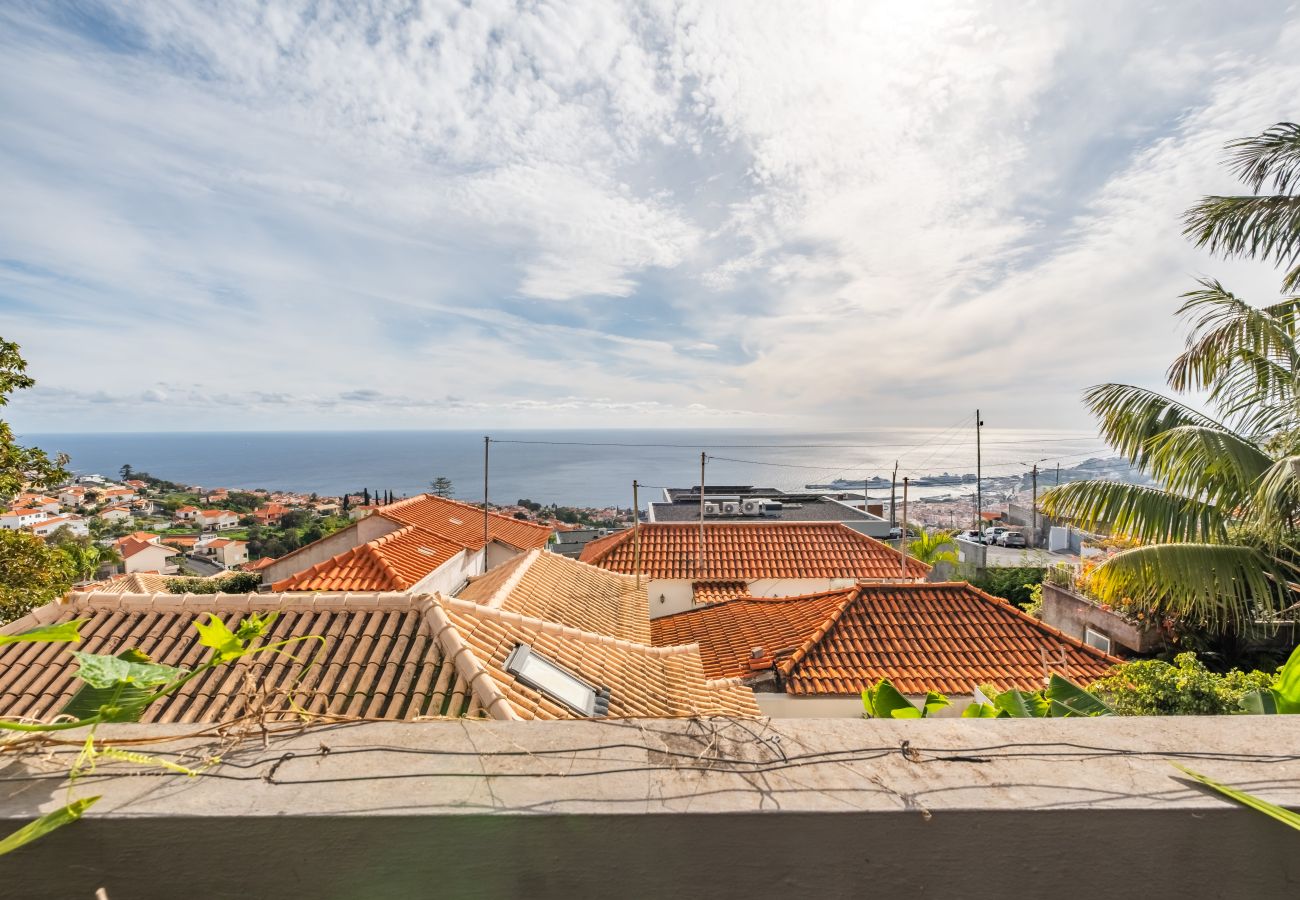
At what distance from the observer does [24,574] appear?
888cm

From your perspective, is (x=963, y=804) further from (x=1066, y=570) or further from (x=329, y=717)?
(x=1066, y=570)

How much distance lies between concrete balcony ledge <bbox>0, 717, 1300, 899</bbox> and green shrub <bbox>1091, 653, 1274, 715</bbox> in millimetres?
4240

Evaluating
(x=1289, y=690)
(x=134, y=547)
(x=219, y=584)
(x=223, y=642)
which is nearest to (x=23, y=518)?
(x=134, y=547)

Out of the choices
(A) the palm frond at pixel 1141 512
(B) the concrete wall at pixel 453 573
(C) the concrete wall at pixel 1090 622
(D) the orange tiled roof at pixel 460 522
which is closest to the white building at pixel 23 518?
(D) the orange tiled roof at pixel 460 522

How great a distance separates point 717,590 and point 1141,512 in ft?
33.8

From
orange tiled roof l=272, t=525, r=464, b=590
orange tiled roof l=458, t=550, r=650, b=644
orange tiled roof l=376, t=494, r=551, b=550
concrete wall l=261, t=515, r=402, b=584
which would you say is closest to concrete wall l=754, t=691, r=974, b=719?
orange tiled roof l=458, t=550, r=650, b=644

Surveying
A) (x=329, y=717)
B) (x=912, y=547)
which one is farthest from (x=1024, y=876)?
(x=912, y=547)

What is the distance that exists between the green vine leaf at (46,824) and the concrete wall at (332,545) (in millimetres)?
15632

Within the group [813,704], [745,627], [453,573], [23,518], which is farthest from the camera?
[23,518]

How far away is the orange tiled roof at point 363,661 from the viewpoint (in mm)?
4898

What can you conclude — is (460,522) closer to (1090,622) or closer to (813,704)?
(813,704)

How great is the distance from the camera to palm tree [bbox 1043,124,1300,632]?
5.46 metres

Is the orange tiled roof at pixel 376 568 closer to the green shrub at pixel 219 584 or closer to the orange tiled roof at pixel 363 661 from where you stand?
the green shrub at pixel 219 584

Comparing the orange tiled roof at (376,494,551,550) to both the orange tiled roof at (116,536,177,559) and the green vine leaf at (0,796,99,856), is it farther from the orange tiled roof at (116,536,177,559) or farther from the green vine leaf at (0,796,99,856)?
the orange tiled roof at (116,536,177,559)
